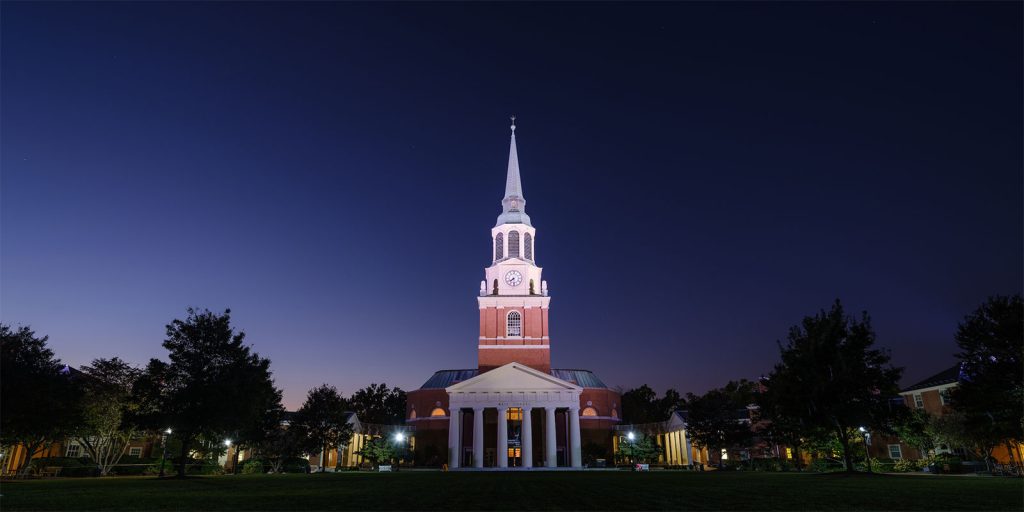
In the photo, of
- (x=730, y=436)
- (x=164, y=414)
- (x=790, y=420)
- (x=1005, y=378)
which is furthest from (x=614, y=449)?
(x=164, y=414)

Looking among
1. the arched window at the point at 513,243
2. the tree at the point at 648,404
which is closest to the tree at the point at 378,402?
the tree at the point at 648,404

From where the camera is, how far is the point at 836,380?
30859 millimetres

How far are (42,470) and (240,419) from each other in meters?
21.8

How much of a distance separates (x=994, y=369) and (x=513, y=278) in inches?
1784

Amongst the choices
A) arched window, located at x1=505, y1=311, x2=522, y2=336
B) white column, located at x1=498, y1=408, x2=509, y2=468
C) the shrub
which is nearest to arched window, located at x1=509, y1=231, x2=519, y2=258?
arched window, located at x1=505, y1=311, x2=522, y2=336

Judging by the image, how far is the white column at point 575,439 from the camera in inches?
2287

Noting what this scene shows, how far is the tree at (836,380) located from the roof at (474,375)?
147 feet

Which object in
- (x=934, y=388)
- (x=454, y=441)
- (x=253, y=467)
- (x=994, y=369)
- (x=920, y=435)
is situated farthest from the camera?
(x=454, y=441)

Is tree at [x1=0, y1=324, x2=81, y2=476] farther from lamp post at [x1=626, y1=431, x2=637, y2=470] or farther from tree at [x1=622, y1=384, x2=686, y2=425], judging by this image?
tree at [x1=622, y1=384, x2=686, y2=425]

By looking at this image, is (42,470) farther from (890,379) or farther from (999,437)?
(999,437)

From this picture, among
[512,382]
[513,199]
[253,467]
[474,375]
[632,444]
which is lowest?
[253,467]

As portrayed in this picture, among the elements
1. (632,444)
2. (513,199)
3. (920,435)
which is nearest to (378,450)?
(632,444)

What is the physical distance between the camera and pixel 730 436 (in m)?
59.0

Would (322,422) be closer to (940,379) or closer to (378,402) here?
(940,379)
